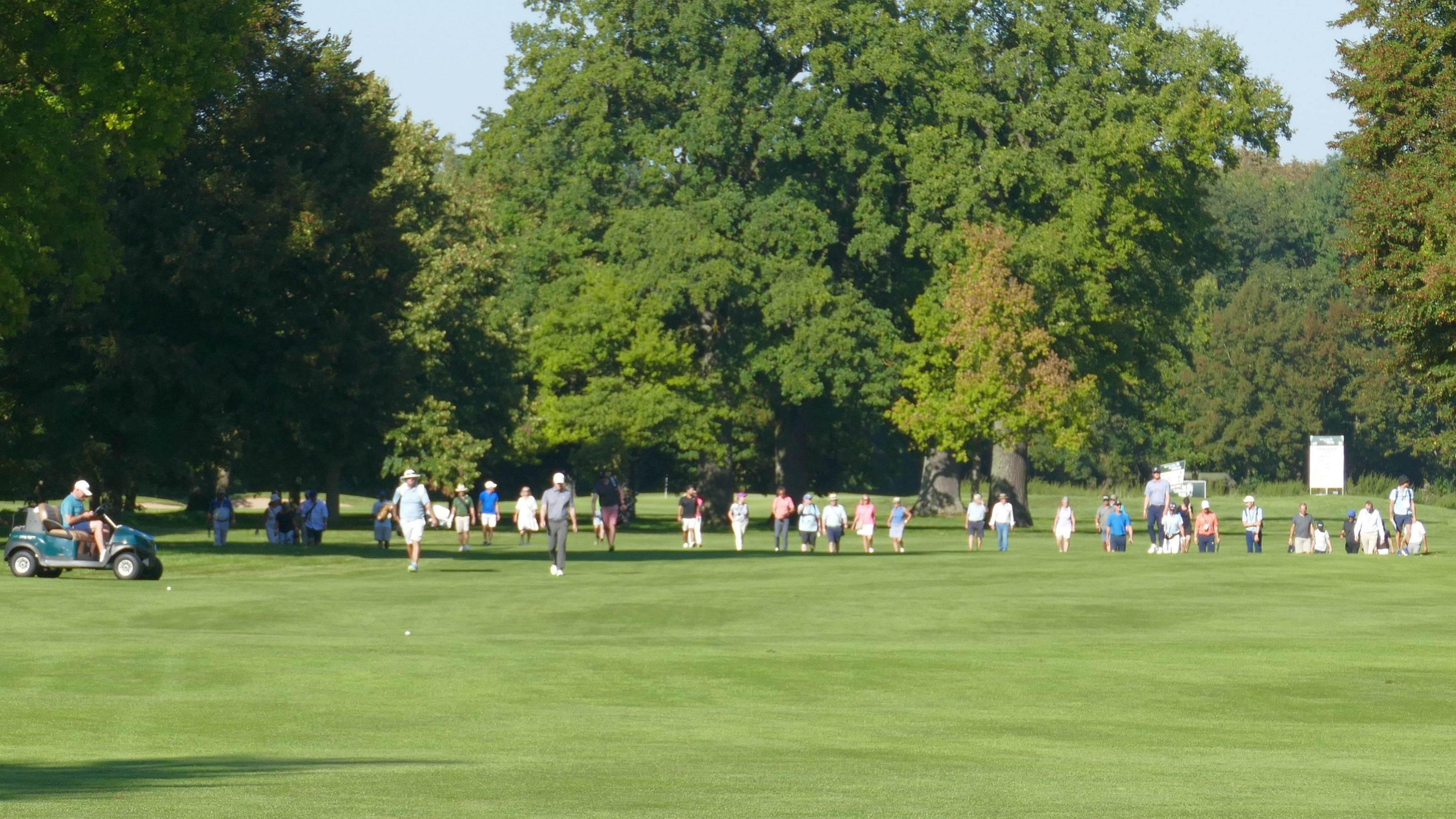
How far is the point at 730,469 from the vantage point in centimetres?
7000

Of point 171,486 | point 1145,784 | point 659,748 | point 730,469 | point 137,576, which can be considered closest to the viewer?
point 1145,784

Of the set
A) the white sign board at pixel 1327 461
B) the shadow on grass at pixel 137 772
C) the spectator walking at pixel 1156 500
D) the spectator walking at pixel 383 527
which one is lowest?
the shadow on grass at pixel 137 772

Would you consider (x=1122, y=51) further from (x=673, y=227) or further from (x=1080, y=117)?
(x=673, y=227)

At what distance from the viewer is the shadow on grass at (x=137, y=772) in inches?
426

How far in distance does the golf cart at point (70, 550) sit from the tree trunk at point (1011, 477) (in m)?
41.9

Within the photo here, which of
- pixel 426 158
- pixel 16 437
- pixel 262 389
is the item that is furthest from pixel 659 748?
pixel 426 158

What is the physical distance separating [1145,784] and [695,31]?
5688 centimetres

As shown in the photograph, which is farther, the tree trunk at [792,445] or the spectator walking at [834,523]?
the tree trunk at [792,445]

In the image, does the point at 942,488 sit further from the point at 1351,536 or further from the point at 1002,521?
the point at 1002,521

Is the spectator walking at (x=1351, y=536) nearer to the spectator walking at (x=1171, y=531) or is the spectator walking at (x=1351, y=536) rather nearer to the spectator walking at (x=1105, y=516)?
the spectator walking at (x=1171, y=531)

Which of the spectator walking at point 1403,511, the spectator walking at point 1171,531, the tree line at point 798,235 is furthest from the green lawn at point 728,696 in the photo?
the tree line at point 798,235

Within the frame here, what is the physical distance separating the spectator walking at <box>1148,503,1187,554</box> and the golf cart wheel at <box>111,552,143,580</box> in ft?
80.2

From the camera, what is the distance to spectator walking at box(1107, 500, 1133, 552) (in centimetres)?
4819

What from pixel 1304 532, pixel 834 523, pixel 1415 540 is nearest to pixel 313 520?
pixel 834 523
